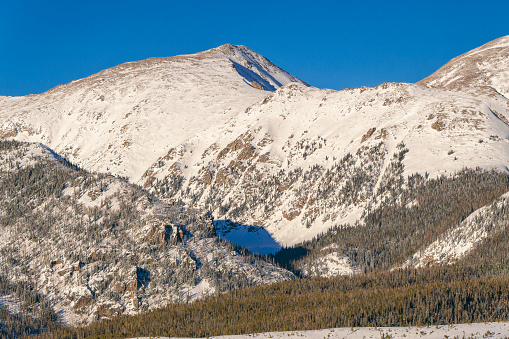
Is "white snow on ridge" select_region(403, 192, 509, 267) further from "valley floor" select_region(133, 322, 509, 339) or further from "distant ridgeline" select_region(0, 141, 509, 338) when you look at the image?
"valley floor" select_region(133, 322, 509, 339)

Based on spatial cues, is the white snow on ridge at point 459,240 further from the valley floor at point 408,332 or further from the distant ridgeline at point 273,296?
the valley floor at point 408,332

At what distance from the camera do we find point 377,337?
388 ft

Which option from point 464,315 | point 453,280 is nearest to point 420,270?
point 453,280

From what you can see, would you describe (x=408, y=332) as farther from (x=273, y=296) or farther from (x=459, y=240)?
(x=459, y=240)

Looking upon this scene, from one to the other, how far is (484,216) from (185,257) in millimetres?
88860

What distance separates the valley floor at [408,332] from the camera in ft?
373

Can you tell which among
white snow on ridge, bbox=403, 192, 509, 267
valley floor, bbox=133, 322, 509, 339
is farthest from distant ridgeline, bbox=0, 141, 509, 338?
valley floor, bbox=133, 322, 509, 339

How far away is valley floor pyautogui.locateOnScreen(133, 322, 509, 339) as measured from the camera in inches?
4473

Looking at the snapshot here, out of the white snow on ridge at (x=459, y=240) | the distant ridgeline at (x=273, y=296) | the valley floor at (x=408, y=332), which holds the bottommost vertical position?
the valley floor at (x=408, y=332)

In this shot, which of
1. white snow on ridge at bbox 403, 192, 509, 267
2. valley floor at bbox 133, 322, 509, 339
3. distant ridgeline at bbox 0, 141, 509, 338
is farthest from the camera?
white snow on ridge at bbox 403, 192, 509, 267

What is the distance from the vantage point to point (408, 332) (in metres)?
120

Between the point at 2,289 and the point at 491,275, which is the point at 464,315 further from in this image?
the point at 2,289

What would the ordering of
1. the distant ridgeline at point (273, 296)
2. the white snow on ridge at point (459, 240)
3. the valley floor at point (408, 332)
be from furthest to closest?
the white snow on ridge at point (459, 240) → the distant ridgeline at point (273, 296) → the valley floor at point (408, 332)

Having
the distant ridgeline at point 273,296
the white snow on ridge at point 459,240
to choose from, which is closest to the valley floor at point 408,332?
the distant ridgeline at point 273,296
